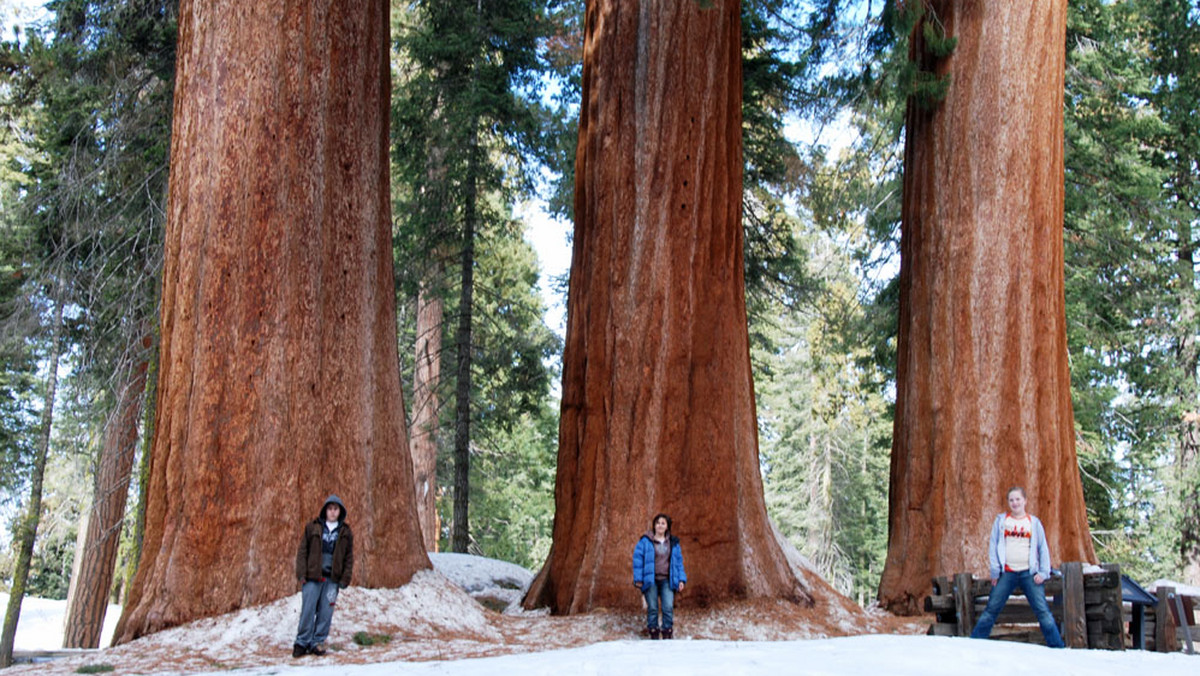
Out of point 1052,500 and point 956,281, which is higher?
point 956,281

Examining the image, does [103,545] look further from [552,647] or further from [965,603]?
[965,603]

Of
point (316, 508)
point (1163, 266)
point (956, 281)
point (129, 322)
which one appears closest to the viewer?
point (316, 508)

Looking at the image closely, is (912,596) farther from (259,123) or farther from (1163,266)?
(1163,266)

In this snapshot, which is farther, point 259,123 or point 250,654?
point 259,123

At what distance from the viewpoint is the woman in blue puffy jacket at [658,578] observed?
332 inches

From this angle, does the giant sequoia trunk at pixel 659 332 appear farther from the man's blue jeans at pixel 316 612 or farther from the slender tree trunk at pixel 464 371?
the slender tree trunk at pixel 464 371

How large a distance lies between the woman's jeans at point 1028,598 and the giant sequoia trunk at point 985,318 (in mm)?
3593

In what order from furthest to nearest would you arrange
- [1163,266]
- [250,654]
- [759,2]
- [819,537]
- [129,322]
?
[819,537] → [1163,266] → [759,2] → [129,322] → [250,654]

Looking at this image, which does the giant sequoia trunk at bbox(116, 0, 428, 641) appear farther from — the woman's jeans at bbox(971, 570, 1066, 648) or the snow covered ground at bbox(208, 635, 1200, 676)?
the woman's jeans at bbox(971, 570, 1066, 648)

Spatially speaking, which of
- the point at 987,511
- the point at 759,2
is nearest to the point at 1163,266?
the point at 759,2

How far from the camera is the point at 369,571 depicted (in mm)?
8547

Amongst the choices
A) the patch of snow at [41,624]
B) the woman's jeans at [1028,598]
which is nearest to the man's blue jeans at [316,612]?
the woman's jeans at [1028,598]

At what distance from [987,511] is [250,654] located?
290 inches

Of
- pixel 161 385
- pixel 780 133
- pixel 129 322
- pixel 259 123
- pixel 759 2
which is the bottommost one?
pixel 161 385
